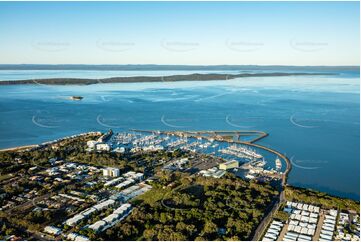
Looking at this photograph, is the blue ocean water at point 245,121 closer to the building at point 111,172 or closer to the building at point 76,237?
the building at point 111,172

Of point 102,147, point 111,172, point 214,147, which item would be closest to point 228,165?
point 214,147

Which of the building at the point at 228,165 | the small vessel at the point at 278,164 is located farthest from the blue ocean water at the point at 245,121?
the building at the point at 228,165

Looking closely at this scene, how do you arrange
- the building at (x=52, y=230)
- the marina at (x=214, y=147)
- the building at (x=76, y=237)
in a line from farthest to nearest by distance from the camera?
the marina at (x=214, y=147) < the building at (x=52, y=230) < the building at (x=76, y=237)

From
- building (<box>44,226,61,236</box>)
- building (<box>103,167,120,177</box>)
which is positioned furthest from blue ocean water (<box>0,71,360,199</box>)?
building (<box>44,226,61,236</box>)

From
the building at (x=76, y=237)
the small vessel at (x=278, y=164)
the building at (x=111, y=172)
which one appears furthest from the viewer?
the small vessel at (x=278, y=164)

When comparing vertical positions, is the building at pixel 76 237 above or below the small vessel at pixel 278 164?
below

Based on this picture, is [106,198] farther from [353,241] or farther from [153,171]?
[353,241]

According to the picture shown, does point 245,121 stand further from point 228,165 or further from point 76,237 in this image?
point 76,237

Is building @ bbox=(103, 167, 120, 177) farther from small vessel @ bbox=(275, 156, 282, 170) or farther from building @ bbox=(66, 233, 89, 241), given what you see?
small vessel @ bbox=(275, 156, 282, 170)

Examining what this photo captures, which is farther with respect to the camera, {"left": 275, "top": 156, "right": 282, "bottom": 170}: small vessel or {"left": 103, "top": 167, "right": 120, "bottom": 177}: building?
{"left": 275, "top": 156, "right": 282, "bottom": 170}: small vessel

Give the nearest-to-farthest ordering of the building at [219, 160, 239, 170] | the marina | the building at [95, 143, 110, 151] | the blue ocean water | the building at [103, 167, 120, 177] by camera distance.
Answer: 1. the building at [103, 167, 120, 177]
2. the building at [219, 160, 239, 170]
3. the marina
4. the blue ocean water
5. the building at [95, 143, 110, 151]

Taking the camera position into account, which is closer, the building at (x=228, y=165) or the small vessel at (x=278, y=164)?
the building at (x=228, y=165)

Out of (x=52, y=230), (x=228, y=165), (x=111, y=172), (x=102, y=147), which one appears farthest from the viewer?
(x=102, y=147)

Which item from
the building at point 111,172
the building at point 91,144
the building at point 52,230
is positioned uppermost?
the building at point 91,144
